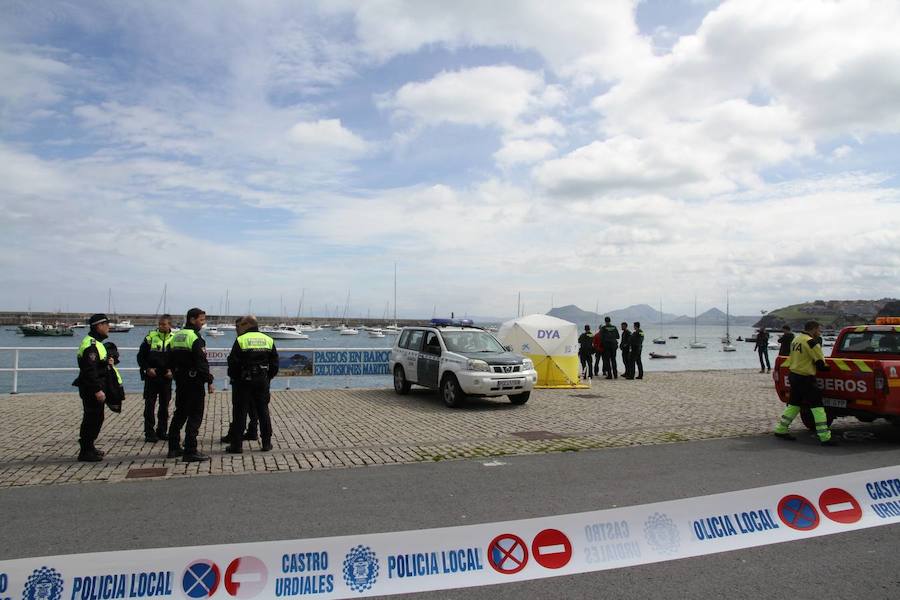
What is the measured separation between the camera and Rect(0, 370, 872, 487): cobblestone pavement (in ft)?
25.9

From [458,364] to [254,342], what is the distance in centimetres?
564

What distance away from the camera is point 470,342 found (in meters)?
14.5

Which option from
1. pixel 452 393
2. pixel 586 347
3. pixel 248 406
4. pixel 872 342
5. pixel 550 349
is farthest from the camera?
pixel 586 347

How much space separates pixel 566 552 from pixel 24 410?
11.9 metres

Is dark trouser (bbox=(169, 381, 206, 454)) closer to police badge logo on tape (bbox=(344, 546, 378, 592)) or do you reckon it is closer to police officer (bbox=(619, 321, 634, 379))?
police badge logo on tape (bbox=(344, 546, 378, 592))

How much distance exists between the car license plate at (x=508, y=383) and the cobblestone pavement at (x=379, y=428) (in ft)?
1.67

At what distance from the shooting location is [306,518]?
5.58 metres

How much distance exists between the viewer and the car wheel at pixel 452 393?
13159mm

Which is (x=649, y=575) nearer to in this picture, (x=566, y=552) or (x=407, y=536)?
(x=566, y=552)

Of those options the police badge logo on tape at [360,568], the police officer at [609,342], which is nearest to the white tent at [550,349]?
the police officer at [609,342]

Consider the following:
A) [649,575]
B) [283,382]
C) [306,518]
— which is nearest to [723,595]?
[649,575]

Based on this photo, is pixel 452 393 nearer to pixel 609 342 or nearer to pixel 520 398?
pixel 520 398

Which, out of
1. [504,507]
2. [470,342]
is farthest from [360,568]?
[470,342]

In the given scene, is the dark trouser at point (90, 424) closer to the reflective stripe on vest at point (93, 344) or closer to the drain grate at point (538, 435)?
the reflective stripe on vest at point (93, 344)
